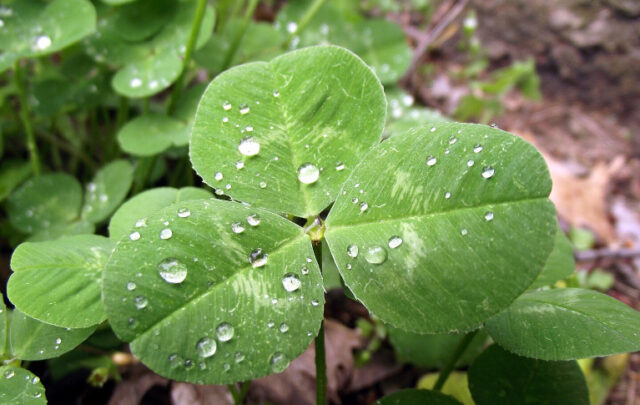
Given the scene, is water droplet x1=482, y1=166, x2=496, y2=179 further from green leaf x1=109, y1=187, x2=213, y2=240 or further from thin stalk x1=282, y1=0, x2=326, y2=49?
thin stalk x1=282, y1=0, x2=326, y2=49

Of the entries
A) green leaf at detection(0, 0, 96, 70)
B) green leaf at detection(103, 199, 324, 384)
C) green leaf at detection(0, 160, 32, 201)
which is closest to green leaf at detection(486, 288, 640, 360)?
green leaf at detection(103, 199, 324, 384)

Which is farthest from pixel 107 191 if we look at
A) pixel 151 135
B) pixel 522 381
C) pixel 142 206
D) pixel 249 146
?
pixel 522 381

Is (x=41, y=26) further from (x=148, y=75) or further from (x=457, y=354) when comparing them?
(x=457, y=354)

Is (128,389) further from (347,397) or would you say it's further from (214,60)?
(214,60)

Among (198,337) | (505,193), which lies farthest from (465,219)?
(198,337)

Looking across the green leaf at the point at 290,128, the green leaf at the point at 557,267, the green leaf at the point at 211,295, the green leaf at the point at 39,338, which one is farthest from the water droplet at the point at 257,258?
the green leaf at the point at 557,267
